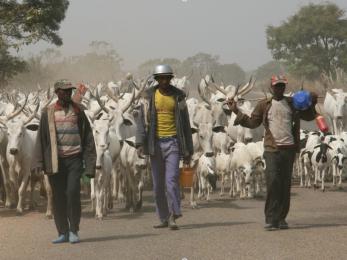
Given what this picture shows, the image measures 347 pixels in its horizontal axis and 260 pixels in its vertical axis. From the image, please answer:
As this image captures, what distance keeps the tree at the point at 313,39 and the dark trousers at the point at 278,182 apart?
163 feet

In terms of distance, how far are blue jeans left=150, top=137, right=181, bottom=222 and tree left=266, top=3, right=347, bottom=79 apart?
1954 inches

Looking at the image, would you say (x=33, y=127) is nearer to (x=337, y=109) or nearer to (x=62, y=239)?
(x=62, y=239)

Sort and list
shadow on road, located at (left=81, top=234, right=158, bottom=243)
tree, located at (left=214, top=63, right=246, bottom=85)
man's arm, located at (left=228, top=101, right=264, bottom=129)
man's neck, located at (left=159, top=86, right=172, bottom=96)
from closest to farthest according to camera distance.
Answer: shadow on road, located at (left=81, top=234, right=158, bottom=243), man's arm, located at (left=228, top=101, right=264, bottom=129), man's neck, located at (left=159, top=86, right=172, bottom=96), tree, located at (left=214, top=63, right=246, bottom=85)

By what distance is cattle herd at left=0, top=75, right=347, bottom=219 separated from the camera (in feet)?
49.2

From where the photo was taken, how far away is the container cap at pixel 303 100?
38.0ft

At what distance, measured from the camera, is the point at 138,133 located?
1214cm

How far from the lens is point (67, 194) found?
11000mm

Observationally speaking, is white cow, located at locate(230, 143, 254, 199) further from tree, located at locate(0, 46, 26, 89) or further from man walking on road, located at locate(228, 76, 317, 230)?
tree, located at locate(0, 46, 26, 89)

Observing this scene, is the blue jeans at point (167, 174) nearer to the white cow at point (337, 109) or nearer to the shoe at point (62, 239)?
the shoe at point (62, 239)

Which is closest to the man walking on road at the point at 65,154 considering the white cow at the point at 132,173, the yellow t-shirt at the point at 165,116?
the yellow t-shirt at the point at 165,116

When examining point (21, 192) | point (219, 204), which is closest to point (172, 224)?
point (21, 192)

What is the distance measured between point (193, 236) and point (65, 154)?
2.00 m

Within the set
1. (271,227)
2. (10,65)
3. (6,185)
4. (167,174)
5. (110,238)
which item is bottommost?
(110,238)

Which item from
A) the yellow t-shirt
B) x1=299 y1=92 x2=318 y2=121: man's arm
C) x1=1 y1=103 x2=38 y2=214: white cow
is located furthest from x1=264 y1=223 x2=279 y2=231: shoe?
x1=1 y1=103 x2=38 y2=214: white cow
